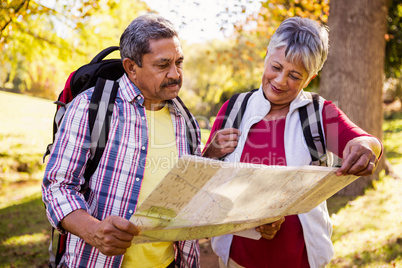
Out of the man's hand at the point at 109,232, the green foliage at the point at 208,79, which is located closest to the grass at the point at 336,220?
the man's hand at the point at 109,232

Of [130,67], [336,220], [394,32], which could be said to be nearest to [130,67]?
[130,67]

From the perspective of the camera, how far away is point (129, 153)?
5.70ft

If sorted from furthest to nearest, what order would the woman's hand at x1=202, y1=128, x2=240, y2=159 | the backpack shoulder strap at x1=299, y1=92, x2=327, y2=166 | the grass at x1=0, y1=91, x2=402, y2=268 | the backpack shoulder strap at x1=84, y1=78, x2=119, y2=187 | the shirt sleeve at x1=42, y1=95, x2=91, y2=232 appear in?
the grass at x1=0, y1=91, x2=402, y2=268
the woman's hand at x1=202, y1=128, x2=240, y2=159
the backpack shoulder strap at x1=299, y1=92, x2=327, y2=166
the backpack shoulder strap at x1=84, y1=78, x2=119, y2=187
the shirt sleeve at x1=42, y1=95, x2=91, y2=232

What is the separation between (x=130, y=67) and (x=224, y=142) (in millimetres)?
652

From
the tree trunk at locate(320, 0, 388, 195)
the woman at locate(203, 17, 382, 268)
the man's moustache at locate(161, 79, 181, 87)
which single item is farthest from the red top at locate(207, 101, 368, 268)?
the tree trunk at locate(320, 0, 388, 195)

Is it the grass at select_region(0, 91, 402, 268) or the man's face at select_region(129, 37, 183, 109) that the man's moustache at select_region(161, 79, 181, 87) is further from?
the grass at select_region(0, 91, 402, 268)

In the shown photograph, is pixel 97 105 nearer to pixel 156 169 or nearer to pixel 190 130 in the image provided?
pixel 156 169

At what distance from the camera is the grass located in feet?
13.8

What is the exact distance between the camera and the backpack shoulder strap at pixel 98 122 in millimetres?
1640

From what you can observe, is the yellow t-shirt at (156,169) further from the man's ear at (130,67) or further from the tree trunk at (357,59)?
the tree trunk at (357,59)

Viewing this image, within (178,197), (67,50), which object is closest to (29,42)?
(67,50)

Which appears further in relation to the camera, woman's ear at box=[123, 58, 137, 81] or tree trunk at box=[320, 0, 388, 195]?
tree trunk at box=[320, 0, 388, 195]

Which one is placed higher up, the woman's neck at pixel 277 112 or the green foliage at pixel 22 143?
the woman's neck at pixel 277 112

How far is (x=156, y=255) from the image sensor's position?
1.81m
